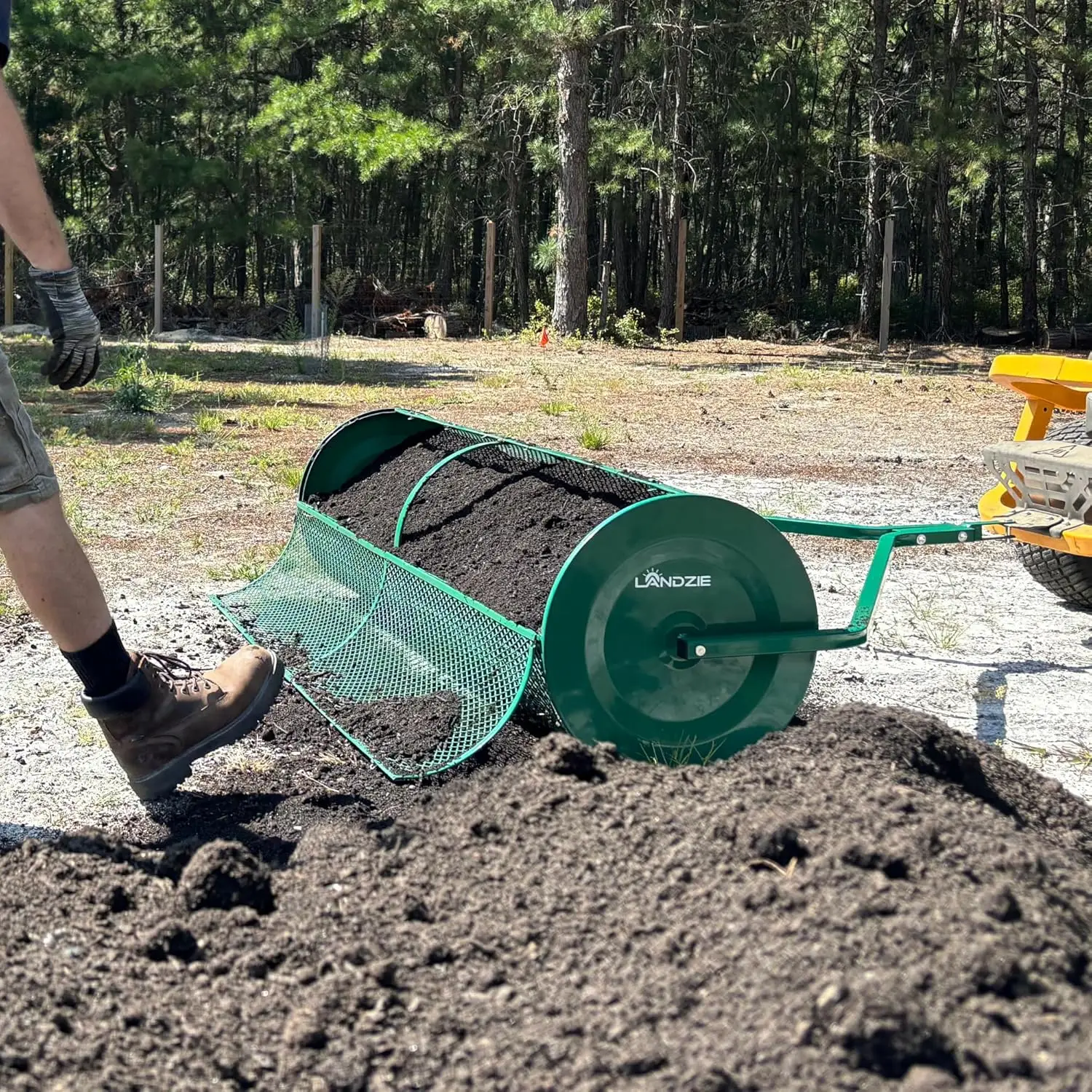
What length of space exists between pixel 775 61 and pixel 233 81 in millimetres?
12160

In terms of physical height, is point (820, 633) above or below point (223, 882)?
above

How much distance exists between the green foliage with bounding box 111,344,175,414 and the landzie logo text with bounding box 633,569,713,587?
9059 mm

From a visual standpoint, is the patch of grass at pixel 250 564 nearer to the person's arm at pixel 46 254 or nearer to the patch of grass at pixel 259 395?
the person's arm at pixel 46 254

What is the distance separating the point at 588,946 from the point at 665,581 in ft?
4.15

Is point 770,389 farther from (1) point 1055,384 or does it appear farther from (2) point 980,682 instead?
(2) point 980,682

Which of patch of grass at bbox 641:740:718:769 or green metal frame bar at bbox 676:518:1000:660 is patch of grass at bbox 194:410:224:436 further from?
patch of grass at bbox 641:740:718:769

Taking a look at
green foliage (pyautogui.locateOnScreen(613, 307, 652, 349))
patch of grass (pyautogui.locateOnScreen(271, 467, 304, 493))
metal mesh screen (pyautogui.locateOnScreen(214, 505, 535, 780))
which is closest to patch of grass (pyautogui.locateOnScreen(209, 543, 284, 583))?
metal mesh screen (pyautogui.locateOnScreen(214, 505, 535, 780))

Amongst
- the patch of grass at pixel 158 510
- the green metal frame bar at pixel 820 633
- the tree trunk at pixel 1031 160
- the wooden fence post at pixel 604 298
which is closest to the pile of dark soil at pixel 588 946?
the green metal frame bar at pixel 820 633

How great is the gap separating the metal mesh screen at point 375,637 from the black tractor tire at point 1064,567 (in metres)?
2.62

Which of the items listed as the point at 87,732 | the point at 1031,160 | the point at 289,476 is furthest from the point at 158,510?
the point at 1031,160

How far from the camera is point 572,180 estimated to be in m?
22.2

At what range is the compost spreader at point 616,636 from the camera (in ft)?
10.9

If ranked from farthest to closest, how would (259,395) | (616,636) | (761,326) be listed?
(761,326)
(259,395)
(616,636)

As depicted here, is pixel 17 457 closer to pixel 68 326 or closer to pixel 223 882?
pixel 68 326
